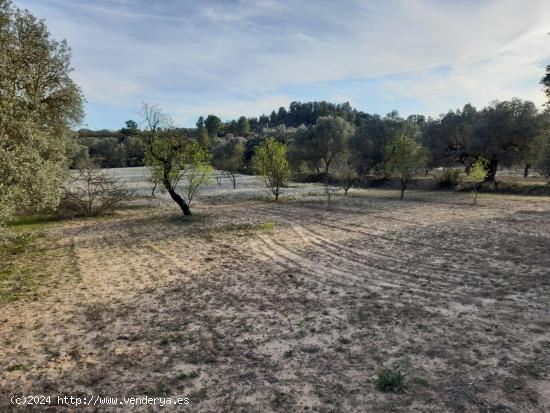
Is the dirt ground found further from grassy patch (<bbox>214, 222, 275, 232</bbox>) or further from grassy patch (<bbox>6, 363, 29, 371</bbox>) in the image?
grassy patch (<bbox>214, 222, 275, 232</bbox>)

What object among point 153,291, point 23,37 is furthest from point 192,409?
point 23,37

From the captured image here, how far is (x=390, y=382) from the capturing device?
22.8 feet

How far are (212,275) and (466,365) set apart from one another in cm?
915

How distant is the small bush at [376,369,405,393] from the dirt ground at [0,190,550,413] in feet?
0.42

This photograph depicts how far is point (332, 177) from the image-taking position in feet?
229

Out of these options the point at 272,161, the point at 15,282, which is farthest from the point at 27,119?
the point at 272,161

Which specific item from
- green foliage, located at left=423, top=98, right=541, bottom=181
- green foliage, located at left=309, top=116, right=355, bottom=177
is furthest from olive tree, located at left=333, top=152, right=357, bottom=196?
Answer: green foliage, located at left=423, top=98, right=541, bottom=181

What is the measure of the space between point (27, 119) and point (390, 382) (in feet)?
48.1

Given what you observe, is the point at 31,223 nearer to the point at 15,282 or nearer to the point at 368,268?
the point at 15,282

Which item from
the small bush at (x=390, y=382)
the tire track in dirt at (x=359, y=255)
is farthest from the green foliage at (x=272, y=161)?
the small bush at (x=390, y=382)

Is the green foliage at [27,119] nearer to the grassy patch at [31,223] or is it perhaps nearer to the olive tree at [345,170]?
the grassy patch at [31,223]

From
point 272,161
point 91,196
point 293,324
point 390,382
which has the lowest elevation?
point 293,324

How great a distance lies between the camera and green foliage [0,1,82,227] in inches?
506

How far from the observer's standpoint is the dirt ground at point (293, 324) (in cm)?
699
